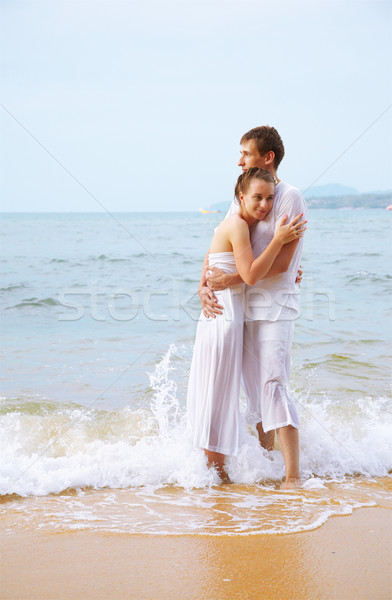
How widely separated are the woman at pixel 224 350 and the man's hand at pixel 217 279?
4cm

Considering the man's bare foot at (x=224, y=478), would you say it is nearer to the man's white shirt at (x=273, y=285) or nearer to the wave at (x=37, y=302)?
the man's white shirt at (x=273, y=285)

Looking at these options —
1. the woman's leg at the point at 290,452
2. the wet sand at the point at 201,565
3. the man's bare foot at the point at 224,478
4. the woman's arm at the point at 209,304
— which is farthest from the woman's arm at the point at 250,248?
the wet sand at the point at 201,565

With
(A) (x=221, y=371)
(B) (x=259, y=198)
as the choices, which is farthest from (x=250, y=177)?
(A) (x=221, y=371)

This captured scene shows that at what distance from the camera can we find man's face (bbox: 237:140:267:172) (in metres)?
3.43

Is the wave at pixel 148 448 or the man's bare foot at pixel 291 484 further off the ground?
the wave at pixel 148 448

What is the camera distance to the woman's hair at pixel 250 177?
333 centimetres

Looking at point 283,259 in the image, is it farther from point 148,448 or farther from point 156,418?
point 156,418

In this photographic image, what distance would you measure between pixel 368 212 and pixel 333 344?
2775 centimetres

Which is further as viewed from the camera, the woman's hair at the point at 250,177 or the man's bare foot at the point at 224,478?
the man's bare foot at the point at 224,478

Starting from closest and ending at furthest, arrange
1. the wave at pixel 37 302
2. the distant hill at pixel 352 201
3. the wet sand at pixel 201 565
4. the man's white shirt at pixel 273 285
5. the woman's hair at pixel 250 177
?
the wet sand at pixel 201 565 < the woman's hair at pixel 250 177 < the man's white shirt at pixel 273 285 < the wave at pixel 37 302 < the distant hill at pixel 352 201

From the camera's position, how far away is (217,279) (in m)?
3.50

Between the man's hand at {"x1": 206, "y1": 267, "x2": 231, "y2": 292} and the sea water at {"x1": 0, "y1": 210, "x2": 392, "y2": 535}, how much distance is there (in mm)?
992

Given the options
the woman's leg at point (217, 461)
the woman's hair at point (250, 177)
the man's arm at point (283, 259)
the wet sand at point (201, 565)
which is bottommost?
the wet sand at point (201, 565)

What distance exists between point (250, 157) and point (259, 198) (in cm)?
27
